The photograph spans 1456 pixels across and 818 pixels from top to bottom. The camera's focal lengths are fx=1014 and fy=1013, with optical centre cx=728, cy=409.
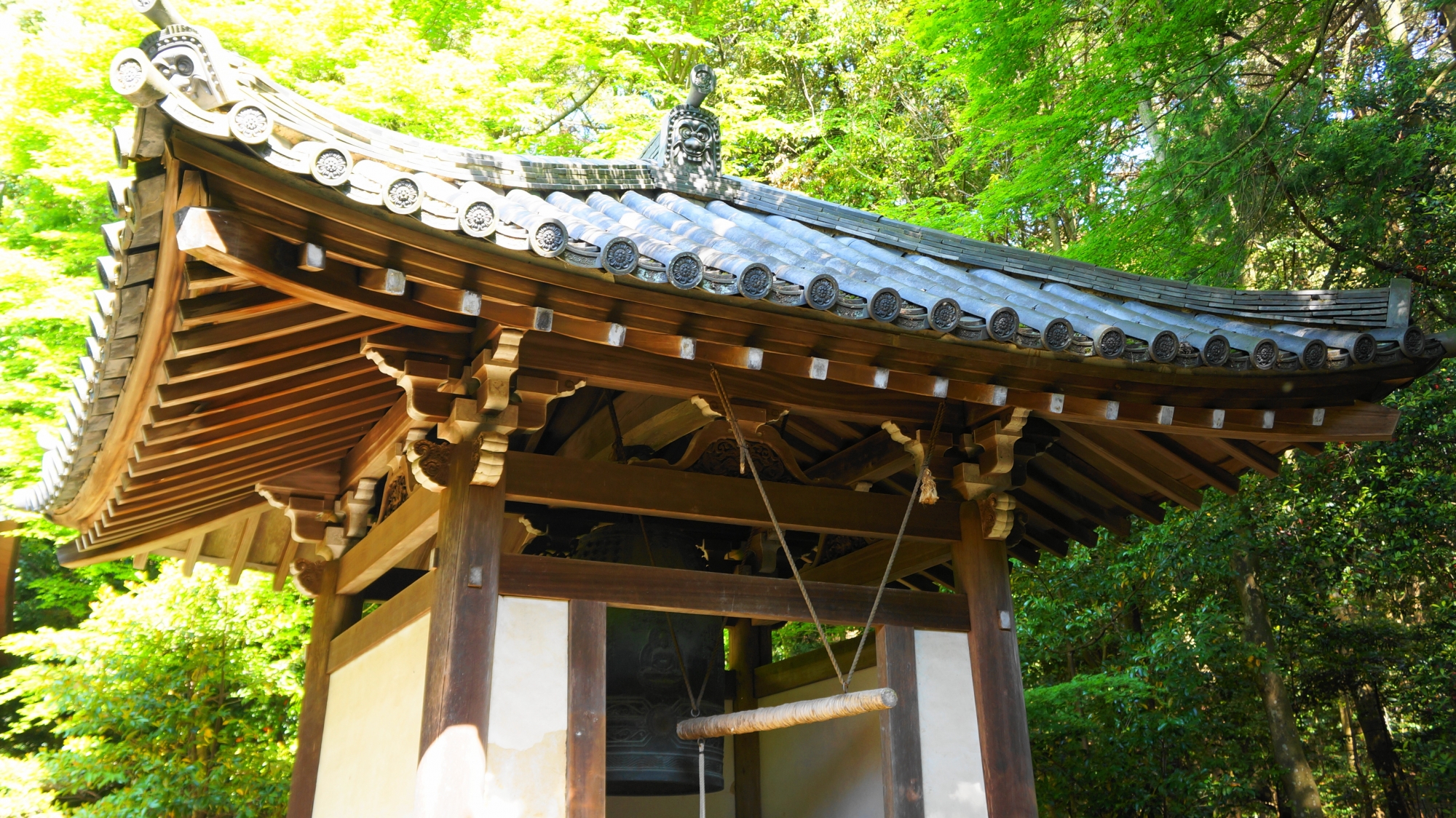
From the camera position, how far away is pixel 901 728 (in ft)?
14.4

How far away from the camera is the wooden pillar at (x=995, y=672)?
177 inches

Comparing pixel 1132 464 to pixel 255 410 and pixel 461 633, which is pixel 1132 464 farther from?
pixel 255 410

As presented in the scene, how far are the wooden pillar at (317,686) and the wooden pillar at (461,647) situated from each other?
1944 mm

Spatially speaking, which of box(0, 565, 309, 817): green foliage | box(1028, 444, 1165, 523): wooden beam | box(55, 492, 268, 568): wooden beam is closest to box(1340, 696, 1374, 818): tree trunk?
box(1028, 444, 1165, 523): wooden beam

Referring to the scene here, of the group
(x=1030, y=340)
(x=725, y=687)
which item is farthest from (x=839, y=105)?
(x=1030, y=340)

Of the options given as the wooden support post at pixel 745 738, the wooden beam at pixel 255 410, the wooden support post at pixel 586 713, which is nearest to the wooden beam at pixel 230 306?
the wooden beam at pixel 255 410

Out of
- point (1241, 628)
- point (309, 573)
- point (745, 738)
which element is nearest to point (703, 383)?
point (309, 573)

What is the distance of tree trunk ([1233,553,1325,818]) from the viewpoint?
9.93 meters

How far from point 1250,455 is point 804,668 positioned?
266 cm

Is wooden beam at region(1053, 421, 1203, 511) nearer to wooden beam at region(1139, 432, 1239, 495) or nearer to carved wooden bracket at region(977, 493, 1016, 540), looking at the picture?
wooden beam at region(1139, 432, 1239, 495)

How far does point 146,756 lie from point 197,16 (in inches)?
311

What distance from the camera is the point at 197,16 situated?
11.2 m

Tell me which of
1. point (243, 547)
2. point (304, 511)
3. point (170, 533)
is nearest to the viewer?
point (304, 511)

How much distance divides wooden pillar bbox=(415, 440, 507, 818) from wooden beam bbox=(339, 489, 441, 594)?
0.28 metres
